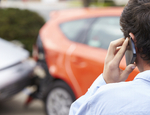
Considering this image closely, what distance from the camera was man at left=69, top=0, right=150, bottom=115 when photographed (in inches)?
31.1

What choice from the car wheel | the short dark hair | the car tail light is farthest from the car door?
the short dark hair

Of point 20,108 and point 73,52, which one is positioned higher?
point 73,52

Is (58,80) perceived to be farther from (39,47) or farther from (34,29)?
(34,29)

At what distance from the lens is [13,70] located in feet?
10.3

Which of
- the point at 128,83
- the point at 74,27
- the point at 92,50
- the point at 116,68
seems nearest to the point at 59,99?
the point at 92,50

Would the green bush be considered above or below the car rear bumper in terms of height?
below

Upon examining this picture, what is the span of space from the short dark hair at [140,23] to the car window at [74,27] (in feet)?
6.23

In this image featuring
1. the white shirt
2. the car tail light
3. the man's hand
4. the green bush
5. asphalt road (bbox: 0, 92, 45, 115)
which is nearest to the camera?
the white shirt

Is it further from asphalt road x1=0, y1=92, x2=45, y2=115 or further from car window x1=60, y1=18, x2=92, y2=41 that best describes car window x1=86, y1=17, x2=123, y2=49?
asphalt road x1=0, y1=92, x2=45, y2=115

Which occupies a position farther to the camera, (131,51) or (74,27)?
(74,27)

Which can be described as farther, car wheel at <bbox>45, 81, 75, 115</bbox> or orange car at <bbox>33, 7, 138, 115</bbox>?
car wheel at <bbox>45, 81, 75, 115</bbox>

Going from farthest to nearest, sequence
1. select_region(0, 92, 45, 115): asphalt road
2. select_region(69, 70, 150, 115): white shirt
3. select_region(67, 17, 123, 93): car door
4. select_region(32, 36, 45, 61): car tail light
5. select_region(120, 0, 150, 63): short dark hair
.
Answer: select_region(0, 92, 45, 115): asphalt road < select_region(32, 36, 45, 61): car tail light < select_region(67, 17, 123, 93): car door < select_region(120, 0, 150, 63): short dark hair < select_region(69, 70, 150, 115): white shirt

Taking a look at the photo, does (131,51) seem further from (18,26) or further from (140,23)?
(18,26)

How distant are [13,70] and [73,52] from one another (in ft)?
3.29
